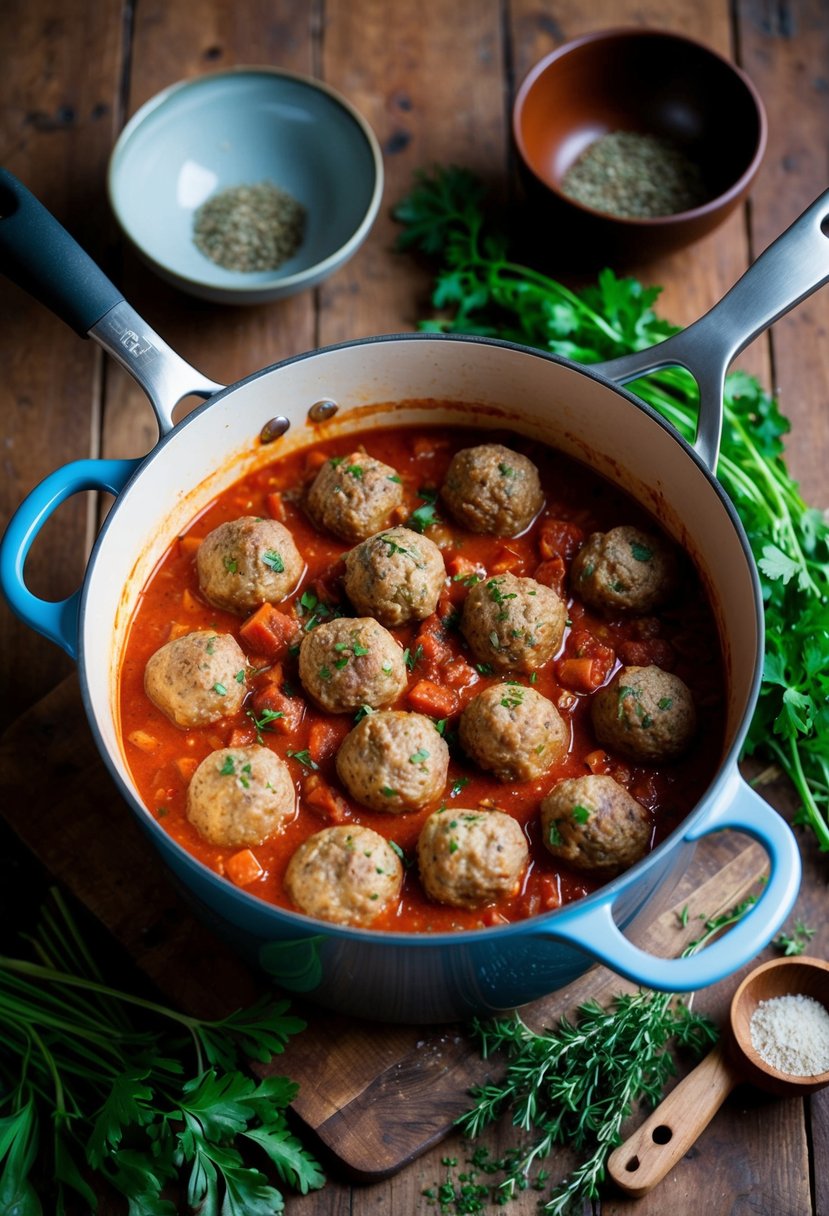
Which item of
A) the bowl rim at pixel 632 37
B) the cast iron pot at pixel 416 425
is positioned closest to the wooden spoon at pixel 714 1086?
the cast iron pot at pixel 416 425

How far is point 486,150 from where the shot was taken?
5.80 m

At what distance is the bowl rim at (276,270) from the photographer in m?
5.09

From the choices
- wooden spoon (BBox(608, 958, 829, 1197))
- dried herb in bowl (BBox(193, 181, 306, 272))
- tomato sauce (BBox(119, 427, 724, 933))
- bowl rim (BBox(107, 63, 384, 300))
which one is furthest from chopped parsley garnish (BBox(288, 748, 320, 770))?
dried herb in bowl (BBox(193, 181, 306, 272))

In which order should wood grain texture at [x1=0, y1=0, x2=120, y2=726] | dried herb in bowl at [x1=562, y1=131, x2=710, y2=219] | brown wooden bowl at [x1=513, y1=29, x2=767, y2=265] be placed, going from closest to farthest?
wood grain texture at [x1=0, y1=0, x2=120, y2=726], brown wooden bowl at [x1=513, y1=29, x2=767, y2=265], dried herb in bowl at [x1=562, y1=131, x2=710, y2=219]

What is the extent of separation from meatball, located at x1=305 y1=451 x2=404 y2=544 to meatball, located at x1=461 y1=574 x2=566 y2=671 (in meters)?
0.48

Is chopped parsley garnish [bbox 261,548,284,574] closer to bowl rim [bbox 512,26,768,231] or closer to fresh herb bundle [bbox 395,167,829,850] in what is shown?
fresh herb bundle [bbox 395,167,829,850]

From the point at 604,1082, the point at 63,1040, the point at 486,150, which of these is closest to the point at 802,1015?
the point at 604,1082

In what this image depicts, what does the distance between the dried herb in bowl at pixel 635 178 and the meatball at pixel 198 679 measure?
2.78 m

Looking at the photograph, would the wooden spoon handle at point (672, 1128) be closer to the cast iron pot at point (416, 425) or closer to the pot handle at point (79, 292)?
the cast iron pot at point (416, 425)

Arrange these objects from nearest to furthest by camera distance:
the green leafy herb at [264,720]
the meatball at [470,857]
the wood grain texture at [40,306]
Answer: the meatball at [470,857], the green leafy herb at [264,720], the wood grain texture at [40,306]

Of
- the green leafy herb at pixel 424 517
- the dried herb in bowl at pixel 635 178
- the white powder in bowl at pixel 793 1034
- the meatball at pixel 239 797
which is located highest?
the meatball at pixel 239 797

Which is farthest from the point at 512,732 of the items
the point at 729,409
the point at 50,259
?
the point at 50,259

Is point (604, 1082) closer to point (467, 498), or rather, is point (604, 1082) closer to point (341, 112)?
point (467, 498)

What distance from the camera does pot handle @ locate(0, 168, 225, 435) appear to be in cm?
397
